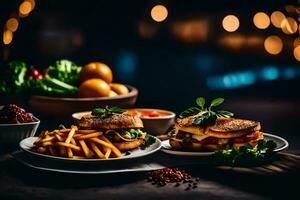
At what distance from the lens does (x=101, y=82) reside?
4164 mm

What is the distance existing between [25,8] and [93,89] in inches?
128

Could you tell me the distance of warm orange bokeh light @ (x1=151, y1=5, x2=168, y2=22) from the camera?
8.52 m

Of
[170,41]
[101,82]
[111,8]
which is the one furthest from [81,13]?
[101,82]

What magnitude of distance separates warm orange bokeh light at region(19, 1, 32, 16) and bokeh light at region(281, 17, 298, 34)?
3.43 m

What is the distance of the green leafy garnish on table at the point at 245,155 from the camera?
307 cm

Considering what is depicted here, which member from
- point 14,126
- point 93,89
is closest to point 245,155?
point 14,126

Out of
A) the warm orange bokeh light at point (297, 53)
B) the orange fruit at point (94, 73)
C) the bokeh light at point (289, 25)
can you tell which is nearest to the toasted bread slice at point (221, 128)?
the orange fruit at point (94, 73)

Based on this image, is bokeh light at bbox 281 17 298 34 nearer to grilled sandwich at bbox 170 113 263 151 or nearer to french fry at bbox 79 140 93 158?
grilled sandwich at bbox 170 113 263 151

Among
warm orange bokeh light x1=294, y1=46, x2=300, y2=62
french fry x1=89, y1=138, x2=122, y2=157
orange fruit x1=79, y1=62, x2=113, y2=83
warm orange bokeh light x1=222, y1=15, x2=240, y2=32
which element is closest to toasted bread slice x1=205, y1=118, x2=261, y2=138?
french fry x1=89, y1=138, x2=122, y2=157

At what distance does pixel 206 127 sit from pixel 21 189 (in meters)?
0.95

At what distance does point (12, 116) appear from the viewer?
342cm

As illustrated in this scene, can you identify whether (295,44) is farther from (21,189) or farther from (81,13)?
(21,189)

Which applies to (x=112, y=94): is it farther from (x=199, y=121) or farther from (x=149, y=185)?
(x=149, y=185)

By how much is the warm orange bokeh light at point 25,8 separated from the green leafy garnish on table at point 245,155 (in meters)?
4.36
